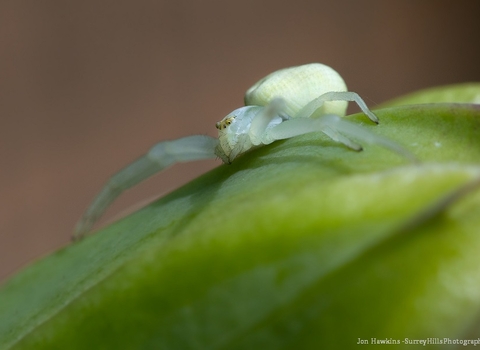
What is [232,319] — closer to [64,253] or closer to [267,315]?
[267,315]

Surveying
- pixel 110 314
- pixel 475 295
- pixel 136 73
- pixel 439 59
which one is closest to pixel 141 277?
pixel 110 314

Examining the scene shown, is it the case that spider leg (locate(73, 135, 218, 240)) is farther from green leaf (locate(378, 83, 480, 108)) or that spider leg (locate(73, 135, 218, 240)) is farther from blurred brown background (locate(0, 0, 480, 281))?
blurred brown background (locate(0, 0, 480, 281))

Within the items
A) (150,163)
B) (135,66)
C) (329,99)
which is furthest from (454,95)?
(135,66)

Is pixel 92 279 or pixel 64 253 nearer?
pixel 92 279

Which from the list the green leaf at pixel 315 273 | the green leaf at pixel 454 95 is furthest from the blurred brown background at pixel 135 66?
the green leaf at pixel 315 273

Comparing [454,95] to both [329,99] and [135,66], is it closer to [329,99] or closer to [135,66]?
[329,99]
